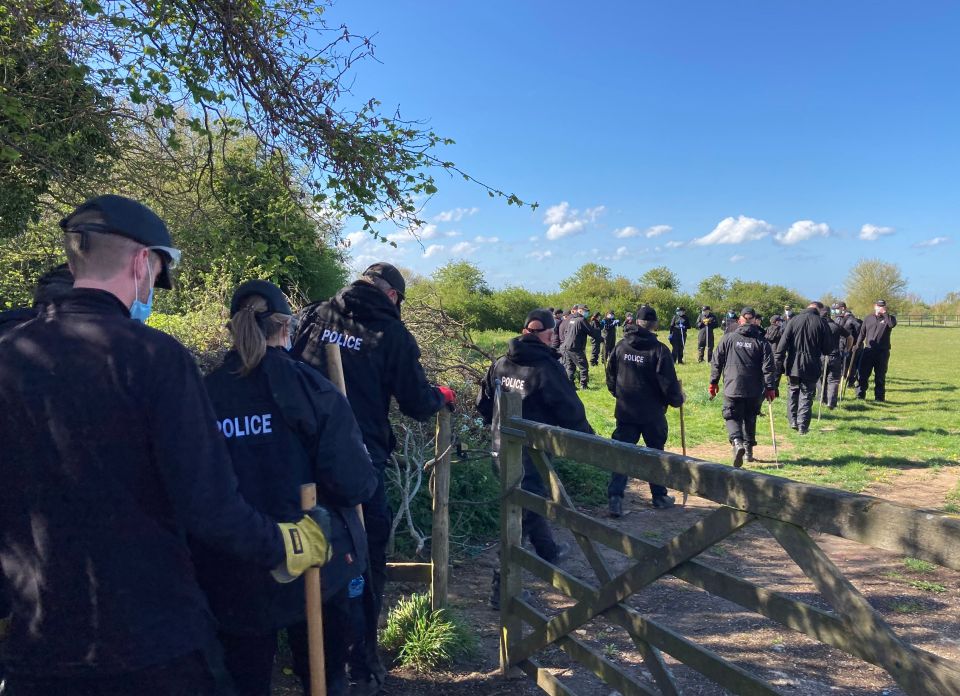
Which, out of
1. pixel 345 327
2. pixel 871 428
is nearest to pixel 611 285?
pixel 871 428

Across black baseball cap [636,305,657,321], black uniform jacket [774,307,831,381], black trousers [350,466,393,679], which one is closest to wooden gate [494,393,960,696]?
black trousers [350,466,393,679]

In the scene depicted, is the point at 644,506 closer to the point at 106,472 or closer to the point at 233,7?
the point at 233,7

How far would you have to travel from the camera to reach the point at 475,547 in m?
5.86

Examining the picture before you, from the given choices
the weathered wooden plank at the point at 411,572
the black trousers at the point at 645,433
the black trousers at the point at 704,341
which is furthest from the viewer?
the black trousers at the point at 704,341

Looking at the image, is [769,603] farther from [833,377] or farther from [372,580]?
[833,377]

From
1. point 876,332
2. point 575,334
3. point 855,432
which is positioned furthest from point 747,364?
point 575,334

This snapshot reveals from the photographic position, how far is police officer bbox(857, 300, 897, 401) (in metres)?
13.8

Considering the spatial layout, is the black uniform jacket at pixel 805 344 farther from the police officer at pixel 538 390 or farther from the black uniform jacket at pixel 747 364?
the police officer at pixel 538 390

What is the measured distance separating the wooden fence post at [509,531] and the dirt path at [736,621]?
247 mm

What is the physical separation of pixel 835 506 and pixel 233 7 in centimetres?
458

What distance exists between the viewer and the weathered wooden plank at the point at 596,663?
274 centimetres

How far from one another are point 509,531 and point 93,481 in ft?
8.22

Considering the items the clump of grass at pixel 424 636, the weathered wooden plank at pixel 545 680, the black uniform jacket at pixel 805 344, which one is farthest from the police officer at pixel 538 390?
the black uniform jacket at pixel 805 344

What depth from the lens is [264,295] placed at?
2.72m
